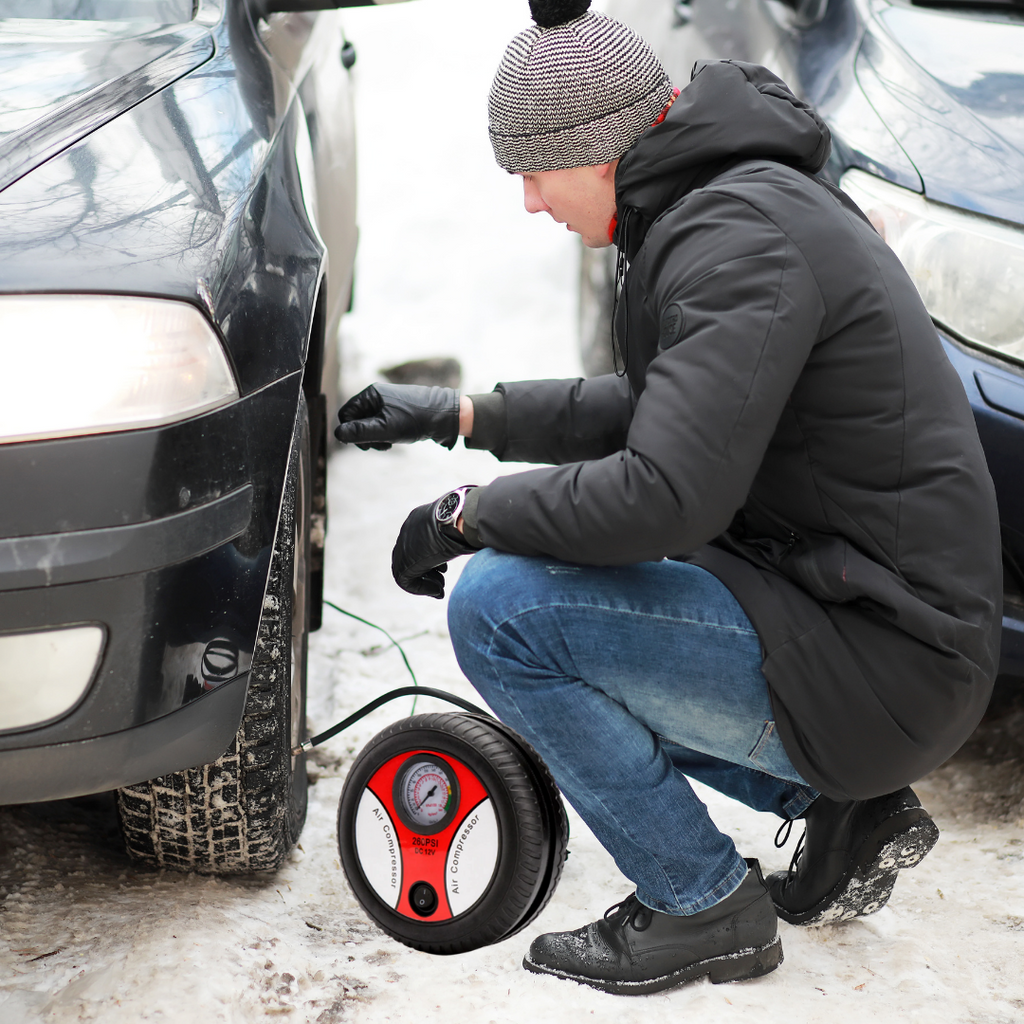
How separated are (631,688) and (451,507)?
0.38 metres

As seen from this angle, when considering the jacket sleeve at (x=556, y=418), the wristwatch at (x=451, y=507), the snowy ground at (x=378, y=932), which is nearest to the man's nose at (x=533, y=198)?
the jacket sleeve at (x=556, y=418)

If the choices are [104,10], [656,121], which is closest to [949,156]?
[656,121]

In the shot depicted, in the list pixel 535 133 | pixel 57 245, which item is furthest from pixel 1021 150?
pixel 57 245

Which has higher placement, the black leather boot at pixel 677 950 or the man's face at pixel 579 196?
the man's face at pixel 579 196

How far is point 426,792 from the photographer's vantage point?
1.72 m

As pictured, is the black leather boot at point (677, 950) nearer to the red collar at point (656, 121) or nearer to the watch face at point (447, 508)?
the watch face at point (447, 508)

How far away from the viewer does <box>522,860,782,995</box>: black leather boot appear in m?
1.67

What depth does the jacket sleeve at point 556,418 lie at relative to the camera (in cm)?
192

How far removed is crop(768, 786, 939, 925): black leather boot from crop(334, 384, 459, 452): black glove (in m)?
0.92

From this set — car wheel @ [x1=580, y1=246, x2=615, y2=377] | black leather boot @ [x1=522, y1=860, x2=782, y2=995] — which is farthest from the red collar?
car wheel @ [x1=580, y1=246, x2=615, y2=377]

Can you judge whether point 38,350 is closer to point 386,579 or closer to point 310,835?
point 310,835

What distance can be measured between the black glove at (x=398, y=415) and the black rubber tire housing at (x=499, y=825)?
0.50 meters

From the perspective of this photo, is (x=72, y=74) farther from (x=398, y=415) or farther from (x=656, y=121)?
(x=656, y=121)

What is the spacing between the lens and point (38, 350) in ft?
3.90
